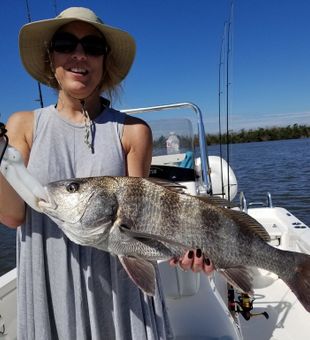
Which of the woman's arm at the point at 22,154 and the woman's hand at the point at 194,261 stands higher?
the woman's arm at the point at 22,154

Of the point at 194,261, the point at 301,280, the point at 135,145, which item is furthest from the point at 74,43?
the point at 301,280

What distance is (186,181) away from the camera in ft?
15.5

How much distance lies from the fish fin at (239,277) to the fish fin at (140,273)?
438mm

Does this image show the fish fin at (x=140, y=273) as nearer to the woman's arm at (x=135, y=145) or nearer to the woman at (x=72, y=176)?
the woman at (x=72, y=176)

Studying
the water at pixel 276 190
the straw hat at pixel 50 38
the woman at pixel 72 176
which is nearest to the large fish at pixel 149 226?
the woman at pixel 72 176

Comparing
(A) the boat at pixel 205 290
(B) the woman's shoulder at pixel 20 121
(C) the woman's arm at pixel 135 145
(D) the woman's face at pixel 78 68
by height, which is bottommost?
(A) the boat at pixel 205 290

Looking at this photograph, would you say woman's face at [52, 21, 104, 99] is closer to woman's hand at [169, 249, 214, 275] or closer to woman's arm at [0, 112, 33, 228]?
woman's arm at [0, 112, 33, 228]

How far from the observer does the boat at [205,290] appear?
9.39ft

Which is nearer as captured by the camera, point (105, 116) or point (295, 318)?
point (105, 116)

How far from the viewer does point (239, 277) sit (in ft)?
6.77

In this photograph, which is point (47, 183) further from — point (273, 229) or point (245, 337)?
point (273, 229)

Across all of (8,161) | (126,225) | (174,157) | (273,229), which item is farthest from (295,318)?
(8,161)

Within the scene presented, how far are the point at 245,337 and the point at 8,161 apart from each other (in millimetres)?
3488

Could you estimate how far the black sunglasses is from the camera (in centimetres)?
198
